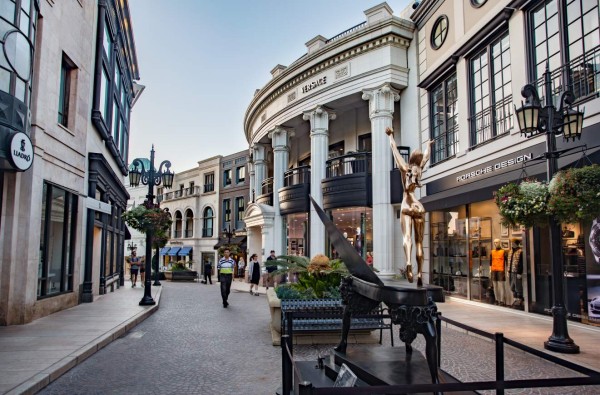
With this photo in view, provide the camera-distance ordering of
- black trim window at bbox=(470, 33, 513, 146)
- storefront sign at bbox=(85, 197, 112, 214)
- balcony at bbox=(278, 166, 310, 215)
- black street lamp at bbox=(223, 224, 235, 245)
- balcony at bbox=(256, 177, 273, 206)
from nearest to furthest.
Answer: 1. black trim window at bbox=(470, 33, 513, 146)
2. storefront sign at bbox=(85, 197, 112, 214)
3. balcony at bbox=(278, 166, 310, 215)
4. balcony at bbox=(256, 177, 273, 206)
5. black street lamp at bbox=(223, 224, 235, 245)

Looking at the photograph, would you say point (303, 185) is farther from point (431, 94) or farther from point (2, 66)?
point (2, 66)

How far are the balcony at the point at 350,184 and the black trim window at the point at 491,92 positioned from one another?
5375 mm

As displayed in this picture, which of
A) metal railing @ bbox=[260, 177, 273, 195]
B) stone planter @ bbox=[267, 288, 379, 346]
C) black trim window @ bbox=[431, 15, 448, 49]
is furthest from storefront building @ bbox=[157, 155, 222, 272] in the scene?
stone planter @ bbox=[267, 288, 379, 346]

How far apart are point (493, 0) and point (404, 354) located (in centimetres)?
1175

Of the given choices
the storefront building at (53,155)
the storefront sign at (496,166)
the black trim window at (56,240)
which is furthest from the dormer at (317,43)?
the black trim window at (56,240)

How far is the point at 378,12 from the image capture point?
18.5 meters

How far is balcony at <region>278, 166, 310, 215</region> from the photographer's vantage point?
2100cm

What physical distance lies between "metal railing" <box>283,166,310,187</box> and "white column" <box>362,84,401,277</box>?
14.7ft

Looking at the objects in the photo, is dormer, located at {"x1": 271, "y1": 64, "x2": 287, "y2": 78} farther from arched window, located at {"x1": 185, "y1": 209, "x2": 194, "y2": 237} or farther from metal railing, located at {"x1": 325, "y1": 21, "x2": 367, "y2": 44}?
arched window, located at {"x1": 185, "y1": 209, "x2": 194, "y2": 237}

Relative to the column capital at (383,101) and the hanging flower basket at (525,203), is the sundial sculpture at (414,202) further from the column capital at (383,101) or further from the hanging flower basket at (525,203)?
the column capital at (383,101)

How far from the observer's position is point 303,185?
69.3 feet

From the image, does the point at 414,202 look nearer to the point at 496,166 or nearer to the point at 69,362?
the point at 69,362

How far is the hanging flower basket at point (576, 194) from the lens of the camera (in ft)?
21.6

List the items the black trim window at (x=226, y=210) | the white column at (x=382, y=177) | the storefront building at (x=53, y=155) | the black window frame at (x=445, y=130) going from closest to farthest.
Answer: the storefront building at (x=53, y=155), the black window frame at (x=445, y=130), the white column at (x=382, y=177), the black trim window at (x=226, y=210)
